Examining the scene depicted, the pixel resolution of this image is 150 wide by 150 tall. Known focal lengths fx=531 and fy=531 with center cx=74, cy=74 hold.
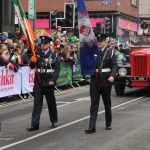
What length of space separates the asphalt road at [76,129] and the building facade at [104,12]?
27193 mm

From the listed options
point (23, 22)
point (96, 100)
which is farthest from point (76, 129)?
point (23, 22)

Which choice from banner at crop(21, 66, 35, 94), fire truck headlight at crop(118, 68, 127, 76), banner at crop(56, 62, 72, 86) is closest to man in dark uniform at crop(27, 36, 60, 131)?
banner at crop(21, 66, 35, 94)

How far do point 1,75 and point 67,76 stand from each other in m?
5.59

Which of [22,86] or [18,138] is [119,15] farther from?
[18,138]

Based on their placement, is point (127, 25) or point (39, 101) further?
point (127, 25)

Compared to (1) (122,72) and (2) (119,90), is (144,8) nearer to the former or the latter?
(2) (119,90)

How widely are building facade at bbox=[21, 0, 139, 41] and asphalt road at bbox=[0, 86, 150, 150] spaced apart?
89.2 feet

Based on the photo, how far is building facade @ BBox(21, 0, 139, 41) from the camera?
43594 millimetres

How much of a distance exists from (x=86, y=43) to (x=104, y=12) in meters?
33.3

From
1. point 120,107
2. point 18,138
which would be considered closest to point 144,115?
point 120,107

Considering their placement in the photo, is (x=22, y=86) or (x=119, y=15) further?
(x=119, y=15)

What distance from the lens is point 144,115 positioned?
43.3 ft

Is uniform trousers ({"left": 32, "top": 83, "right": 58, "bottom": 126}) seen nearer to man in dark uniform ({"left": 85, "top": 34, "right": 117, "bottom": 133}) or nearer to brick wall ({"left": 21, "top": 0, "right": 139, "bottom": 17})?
man in dark uniform ({"left": 85, "top": 34, "right": 117, "bottom": 133})

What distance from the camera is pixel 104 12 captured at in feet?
144
